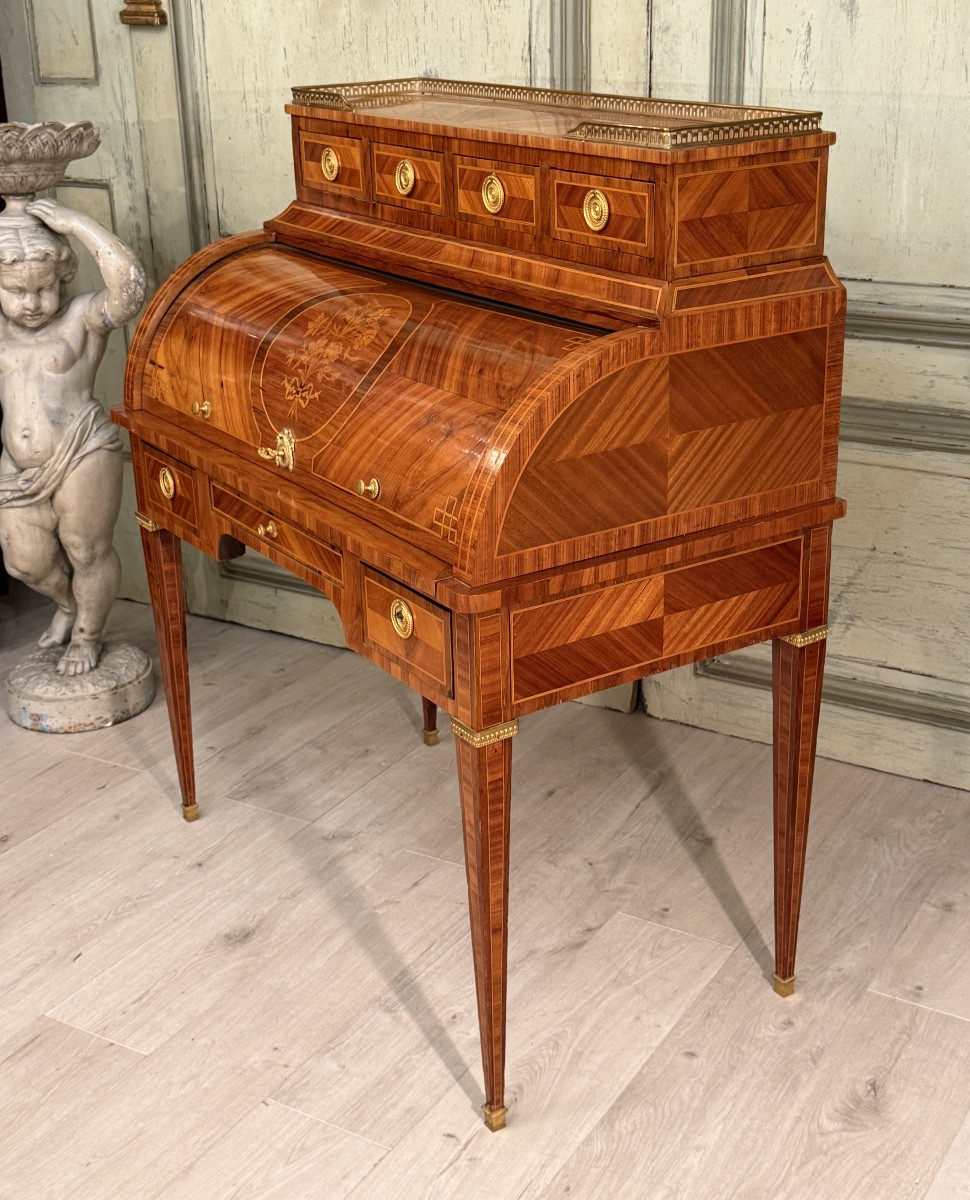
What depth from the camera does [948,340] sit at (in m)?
2.79

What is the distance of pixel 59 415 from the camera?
332 centimetres

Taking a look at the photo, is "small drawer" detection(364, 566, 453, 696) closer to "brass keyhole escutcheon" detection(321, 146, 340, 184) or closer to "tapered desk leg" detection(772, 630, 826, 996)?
"tapered desk leg" detection(772, 630, 826, 996)

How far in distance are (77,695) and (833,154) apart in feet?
6.83

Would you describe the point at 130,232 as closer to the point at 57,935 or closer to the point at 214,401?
the point at 214,401

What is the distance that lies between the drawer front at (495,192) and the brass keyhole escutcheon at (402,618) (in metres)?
0.59

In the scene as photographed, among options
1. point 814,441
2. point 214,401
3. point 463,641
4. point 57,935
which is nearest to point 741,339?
point 814,441

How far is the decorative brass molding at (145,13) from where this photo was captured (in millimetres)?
3545

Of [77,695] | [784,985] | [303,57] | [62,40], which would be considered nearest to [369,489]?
[784,985]

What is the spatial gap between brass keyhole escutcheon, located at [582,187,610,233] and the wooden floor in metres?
1.28

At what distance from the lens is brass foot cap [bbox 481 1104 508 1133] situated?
2.17 meters

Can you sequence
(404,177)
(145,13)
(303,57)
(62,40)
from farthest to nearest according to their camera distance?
1. (62,40)
2. (145,13)
3. (303,57)
4. (404,177)

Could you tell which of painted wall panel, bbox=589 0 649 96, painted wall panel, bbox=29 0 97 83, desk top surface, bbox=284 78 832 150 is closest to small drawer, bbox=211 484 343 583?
desk top surface, bbox=284 78 832 150

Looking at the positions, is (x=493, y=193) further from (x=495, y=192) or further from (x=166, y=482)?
(x=166, y=482)

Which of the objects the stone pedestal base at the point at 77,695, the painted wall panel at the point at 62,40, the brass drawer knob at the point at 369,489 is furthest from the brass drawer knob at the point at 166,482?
the painted wall panel at the point at 62,40
